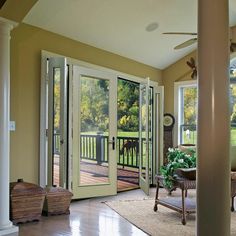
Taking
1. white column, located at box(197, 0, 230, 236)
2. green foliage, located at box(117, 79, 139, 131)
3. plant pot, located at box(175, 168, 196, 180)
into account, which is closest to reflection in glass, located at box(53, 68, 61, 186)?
plant pot, located at box(175, 168, 196, 180)

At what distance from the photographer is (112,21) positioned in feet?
16.6

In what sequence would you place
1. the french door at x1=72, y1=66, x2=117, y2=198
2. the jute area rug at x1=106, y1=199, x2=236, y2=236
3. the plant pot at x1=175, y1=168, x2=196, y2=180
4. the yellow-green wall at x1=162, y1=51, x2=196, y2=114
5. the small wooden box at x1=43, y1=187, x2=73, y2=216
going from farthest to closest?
the yellow-green wall at x1=162, y1=51, x2=196, y2=114 → the french door at x1=72, y1=66, x2=117, y2=198 → the small wooden box at x1=43, y1=187, x2=73, y2=216 → the plant pot at x1=175, y1=168, x2=196, y2=180 → the jute area rug at x1=106, y1=199, x2=236, y2=236

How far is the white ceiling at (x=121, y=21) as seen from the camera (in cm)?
446

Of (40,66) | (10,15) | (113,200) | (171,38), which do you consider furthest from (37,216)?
(171,38)

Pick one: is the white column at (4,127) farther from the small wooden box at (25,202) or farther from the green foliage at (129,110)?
the green foliage at (129,110)

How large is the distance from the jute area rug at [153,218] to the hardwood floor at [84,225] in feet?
0.40

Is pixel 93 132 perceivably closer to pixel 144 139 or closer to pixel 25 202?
pixel 144 139

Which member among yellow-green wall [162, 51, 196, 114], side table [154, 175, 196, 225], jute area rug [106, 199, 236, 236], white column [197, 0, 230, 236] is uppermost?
yellow-green wall [162, 51, 196, 114]

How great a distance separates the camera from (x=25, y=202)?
12.8 ft

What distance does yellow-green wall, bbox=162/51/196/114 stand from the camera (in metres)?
7.31

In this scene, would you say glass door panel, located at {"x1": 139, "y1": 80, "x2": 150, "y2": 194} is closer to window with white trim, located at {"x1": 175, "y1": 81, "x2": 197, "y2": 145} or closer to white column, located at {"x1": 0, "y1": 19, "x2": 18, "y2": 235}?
window with white trim, located at {"x1": 175, "y1": 81, "x2": 197, "y2": 145}

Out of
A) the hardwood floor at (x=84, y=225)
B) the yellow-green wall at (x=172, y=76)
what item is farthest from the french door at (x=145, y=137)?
the hardwood floor at (x=84, y=225)

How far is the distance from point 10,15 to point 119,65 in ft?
9.62

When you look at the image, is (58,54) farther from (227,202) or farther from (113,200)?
(227,202)
